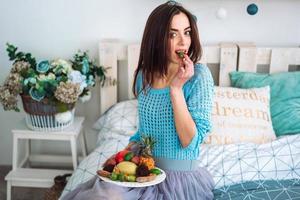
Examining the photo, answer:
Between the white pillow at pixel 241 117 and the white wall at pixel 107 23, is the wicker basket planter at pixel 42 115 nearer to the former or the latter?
the white wall at pixel 107 23

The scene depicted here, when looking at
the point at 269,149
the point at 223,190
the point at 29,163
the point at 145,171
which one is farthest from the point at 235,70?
the point at 29,163

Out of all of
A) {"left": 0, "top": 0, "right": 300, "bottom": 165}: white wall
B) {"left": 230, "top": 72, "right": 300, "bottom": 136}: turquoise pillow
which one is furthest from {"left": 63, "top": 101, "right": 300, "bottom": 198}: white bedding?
{"left": 0, "top": 0, "right": 300, "bottom": 165}: white wall

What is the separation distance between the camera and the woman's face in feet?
4.25

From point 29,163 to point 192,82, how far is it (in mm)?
1519

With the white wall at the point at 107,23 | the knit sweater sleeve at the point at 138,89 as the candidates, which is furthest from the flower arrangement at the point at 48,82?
the knit sweater sleeve at the point at 138,89

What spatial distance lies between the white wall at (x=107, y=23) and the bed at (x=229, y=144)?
0.37ft

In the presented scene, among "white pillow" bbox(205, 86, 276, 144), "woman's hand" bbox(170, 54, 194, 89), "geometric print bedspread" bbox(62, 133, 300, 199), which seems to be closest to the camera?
"woman's hand" bbox(170, 54, 194, 89)

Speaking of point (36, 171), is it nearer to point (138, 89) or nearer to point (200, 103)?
point (138, 89)

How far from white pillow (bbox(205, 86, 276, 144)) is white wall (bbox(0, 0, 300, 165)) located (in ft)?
1.28

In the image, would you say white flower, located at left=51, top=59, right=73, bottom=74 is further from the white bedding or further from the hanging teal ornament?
the hanging teal ornament

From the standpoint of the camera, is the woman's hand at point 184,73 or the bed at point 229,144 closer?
the woman's hand at point 184,73

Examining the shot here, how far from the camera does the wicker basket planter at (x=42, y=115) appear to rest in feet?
6.50

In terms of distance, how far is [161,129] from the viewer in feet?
4.42

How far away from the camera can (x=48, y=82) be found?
1932mm
